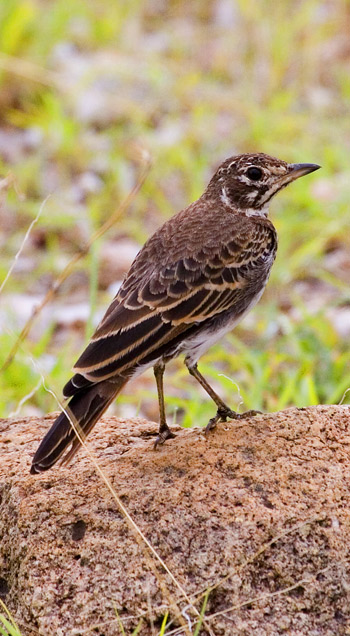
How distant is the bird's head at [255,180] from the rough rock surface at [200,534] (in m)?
1.40

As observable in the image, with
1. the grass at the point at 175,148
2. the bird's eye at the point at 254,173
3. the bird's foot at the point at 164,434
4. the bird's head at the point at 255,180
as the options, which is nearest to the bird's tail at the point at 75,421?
the bird's foot at the point at 164,434

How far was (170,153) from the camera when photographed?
36.0ft

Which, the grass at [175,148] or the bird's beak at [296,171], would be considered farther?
the grass at [175,148]

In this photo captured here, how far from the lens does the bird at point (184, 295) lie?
467cm

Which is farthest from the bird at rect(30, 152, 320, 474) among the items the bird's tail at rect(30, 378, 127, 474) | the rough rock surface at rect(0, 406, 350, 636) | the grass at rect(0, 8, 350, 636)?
the grass at rect(0, 8, 350, 636)

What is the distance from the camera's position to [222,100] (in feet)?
39.5

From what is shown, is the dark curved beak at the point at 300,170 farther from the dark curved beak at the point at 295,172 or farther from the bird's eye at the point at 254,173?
the bird's eye at the point at 254,173

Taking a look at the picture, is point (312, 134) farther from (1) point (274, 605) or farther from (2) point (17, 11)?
(1) point (274, 605)

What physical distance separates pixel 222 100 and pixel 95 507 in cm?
827

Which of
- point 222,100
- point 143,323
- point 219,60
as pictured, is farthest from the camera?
point 219,60

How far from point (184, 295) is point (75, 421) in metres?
0.87

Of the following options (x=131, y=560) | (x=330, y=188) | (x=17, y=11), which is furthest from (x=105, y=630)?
(x=17, y=11)

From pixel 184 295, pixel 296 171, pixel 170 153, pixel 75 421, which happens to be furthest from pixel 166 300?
pixel 170 153

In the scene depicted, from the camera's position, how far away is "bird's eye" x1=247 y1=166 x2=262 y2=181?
573 centimetres
